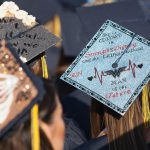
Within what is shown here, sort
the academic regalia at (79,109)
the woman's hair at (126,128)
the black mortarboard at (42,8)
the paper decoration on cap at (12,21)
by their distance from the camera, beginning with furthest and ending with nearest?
the black mortarboard at (42,8), the academic regalia at (79,109), the paper decoration on cap at (12,21), the woman's hair at (126,128)

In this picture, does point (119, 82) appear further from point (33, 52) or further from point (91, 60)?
point (33, 52)

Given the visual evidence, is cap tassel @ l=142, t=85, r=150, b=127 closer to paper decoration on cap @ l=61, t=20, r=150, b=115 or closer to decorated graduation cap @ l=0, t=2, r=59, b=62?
paper decoration on cap @ l=61, t=20, r=150, b=115

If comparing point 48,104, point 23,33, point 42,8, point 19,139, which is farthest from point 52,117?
point 42,8

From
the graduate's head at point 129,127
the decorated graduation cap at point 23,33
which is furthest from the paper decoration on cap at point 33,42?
the graduate's head at point 129,127

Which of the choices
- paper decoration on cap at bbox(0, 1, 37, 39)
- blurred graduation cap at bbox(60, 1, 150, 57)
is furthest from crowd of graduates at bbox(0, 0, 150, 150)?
paper decoration on cap at bbox(0, 1, 37, 39)

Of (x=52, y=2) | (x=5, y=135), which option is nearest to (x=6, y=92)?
(x=5, y=135)

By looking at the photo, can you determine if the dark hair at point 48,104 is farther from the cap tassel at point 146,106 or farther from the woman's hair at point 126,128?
the cap tassel at point 146,106

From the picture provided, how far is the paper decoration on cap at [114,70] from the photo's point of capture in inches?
83.3

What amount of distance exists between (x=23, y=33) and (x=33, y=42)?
6 centimetres

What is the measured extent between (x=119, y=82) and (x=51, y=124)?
61cm

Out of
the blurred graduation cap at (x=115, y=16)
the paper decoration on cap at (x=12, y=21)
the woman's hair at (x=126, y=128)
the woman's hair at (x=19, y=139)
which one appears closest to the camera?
the woman's hair at (x=19, y=139)

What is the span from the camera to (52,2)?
4.38 metres

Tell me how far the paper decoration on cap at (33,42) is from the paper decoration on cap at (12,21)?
3 centimetres

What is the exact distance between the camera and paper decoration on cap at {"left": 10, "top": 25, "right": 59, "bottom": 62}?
218cm
